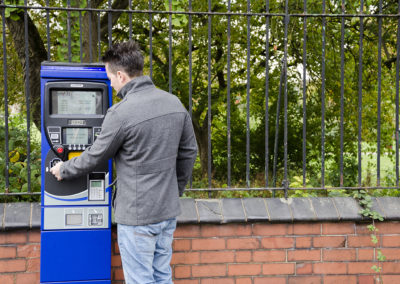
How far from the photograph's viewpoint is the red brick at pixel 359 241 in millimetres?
3545

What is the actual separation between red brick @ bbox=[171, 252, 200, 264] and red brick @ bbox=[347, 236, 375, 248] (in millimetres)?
1251

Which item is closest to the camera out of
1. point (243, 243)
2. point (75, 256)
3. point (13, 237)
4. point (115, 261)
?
point (75, 256)

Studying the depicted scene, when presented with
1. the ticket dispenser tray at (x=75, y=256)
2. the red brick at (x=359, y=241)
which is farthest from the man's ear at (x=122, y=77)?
the red brick at (x=359, y=241)

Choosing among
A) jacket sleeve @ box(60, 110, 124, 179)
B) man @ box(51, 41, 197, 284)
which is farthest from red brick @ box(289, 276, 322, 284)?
jacket sleeve @ box(60, 110, 124, 179)

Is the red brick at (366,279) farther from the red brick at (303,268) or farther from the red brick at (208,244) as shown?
the red brick at (208,244)

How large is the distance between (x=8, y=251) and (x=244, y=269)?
1.80 m

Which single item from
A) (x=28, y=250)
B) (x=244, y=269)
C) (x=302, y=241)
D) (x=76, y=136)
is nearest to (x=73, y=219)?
(x=76, y=136)

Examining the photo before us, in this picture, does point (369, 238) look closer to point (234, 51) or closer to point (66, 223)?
point (66, 223)

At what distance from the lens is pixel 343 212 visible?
3527 millimetres

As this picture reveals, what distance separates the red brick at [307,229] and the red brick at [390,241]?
570mm

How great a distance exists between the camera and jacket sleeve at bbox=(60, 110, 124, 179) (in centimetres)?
235

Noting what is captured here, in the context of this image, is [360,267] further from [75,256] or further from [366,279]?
[75,256]

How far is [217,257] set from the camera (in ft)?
11.3

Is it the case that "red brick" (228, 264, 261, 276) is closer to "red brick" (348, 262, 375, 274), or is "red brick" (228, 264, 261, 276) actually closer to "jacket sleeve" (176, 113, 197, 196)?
"red brick" (348, 262, 375, 274)
